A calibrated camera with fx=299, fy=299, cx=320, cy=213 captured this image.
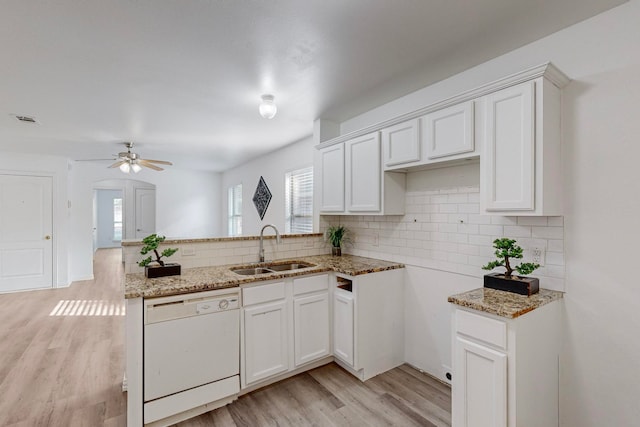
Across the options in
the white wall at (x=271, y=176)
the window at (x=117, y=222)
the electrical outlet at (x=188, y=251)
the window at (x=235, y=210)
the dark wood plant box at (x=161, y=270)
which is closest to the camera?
the dark wood plant box at (x=161, y=270)

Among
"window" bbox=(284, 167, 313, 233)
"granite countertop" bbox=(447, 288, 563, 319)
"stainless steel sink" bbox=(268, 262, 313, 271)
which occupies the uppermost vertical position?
"window" bbox=(284, 167, 313, 233)

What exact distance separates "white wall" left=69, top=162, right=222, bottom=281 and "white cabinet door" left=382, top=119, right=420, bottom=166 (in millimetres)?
6200

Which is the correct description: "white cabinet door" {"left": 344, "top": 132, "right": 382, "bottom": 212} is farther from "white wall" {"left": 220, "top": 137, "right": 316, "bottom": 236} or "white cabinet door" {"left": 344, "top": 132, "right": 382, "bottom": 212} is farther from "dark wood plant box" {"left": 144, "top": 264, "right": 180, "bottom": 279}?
"dark wood plant box" {"left": 144, "top": 264, "right": 180, "bottom": 279}

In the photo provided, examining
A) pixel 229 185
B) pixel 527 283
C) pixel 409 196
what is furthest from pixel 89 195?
pixel 527 283

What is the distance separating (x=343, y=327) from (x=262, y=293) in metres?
0.80

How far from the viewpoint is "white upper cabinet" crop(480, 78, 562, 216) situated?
1.69 meters

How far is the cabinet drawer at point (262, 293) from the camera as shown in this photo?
230 centimetres

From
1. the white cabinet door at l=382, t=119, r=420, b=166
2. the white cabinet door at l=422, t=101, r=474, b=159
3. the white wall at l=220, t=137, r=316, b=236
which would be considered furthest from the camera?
the white wall at l=220, t=137, r=316, b=236

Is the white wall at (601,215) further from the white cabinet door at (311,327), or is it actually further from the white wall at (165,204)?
the white wall at (165,204)

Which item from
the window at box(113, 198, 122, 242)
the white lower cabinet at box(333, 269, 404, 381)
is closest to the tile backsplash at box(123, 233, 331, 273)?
the white lower cabinet at box(333, 269, 404, 381)

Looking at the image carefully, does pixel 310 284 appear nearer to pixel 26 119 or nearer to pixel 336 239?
pixel 336 239

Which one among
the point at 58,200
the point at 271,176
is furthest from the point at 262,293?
the point at 58,200

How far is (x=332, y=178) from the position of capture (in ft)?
10.8

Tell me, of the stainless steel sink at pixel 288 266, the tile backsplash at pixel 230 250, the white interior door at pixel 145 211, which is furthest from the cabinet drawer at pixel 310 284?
the white interior door at pixel 145 211
